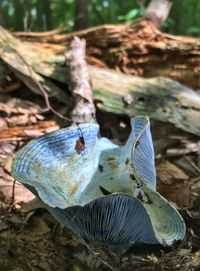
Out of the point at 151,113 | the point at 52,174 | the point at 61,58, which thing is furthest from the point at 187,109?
the point at 52,174

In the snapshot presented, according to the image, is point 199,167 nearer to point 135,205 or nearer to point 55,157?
point 55,157

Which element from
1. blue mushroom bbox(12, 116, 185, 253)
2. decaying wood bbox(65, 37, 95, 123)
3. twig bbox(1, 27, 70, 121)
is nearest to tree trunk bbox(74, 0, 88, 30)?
decaying wood bbox(65, 37, 95, 123)

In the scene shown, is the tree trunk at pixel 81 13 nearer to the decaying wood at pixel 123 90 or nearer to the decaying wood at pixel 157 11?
the decaying wood at pixel 157 11

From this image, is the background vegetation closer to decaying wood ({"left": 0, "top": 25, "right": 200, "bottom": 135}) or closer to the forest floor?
decaying wood ({"left": 0, "top": 25, "right": 200, "bottom": 135})

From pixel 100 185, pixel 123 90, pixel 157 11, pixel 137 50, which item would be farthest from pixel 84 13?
pixel 100 185

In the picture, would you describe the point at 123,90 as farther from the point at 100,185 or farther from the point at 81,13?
the point at 81,13
